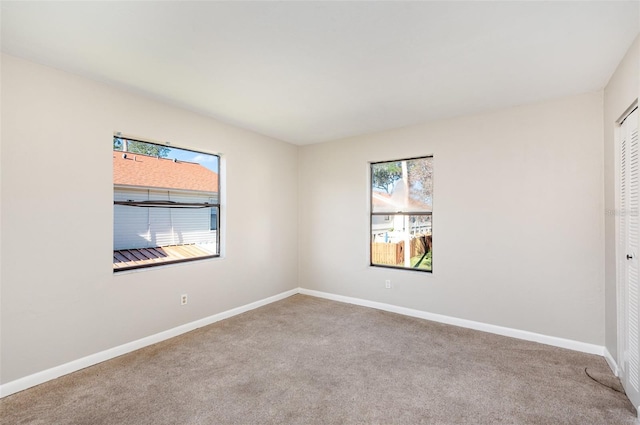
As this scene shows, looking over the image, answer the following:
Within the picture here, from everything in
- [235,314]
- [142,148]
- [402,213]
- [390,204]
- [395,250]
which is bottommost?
[235,314]

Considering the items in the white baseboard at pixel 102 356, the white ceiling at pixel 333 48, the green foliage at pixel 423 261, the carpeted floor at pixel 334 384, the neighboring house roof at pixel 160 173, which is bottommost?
the carpeted floor at pixel 334 384

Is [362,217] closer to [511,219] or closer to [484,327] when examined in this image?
[511,219]

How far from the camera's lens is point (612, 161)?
2.52 metres

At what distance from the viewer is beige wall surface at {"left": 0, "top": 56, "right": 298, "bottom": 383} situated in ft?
7.37

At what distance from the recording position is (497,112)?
3.31 meters

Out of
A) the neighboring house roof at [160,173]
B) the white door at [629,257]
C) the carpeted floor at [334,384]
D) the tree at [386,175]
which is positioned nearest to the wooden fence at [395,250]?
the tree at [386,175]

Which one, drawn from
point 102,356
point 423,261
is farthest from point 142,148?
point 423,261

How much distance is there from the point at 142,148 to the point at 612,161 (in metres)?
4.43

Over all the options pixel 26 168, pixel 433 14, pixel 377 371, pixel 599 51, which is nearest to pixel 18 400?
pixel 26 168

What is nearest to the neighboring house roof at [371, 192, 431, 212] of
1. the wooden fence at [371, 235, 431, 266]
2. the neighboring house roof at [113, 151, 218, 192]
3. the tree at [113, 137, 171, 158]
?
the wooden fence at [371, 235, 431, 266]

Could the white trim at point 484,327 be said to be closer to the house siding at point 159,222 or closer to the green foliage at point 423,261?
the green foliage at point 423,261

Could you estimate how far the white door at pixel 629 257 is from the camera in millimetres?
2006

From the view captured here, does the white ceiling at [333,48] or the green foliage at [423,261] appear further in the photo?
the green foliage at [423,261]

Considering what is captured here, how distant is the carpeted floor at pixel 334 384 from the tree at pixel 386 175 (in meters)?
1.98
